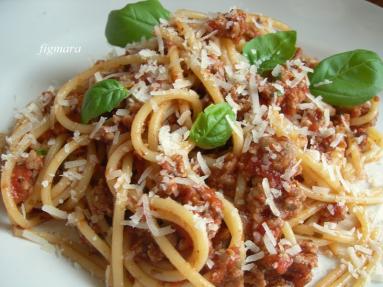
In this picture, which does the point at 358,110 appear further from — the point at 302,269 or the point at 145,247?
the point at 145,247

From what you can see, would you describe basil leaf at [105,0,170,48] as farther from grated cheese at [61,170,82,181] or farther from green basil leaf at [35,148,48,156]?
grated cheese at [61,170,82,181]

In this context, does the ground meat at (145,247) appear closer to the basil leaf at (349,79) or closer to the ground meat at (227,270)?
the ground meat at (227,270)

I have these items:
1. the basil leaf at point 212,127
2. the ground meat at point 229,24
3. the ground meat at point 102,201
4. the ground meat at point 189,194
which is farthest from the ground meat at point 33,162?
the ground meat at point 229,24

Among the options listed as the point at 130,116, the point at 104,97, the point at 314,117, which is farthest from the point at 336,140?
the point at 104,97

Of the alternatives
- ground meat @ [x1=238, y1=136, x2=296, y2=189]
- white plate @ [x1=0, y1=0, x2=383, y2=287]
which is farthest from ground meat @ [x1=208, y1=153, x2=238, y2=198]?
white plate @ [x1=0, y1=0, x2=383, y2=287]

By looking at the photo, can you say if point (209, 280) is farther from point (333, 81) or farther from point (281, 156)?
point (333, 81)

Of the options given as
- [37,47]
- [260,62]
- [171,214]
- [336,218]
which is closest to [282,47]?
[260,62]
